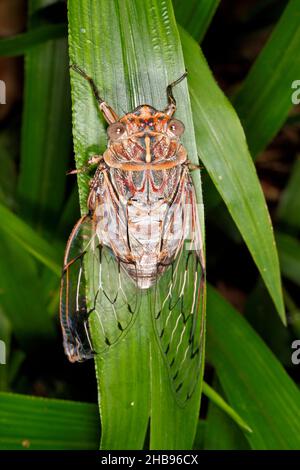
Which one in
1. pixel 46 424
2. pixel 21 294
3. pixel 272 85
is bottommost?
pixel 46 424

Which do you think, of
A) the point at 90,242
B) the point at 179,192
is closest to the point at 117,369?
the point at 90,242

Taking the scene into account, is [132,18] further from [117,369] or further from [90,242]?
[117,369]

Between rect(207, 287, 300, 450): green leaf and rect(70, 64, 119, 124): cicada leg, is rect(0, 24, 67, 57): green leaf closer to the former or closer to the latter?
rect(70, 64, 119, 124): cicada leg

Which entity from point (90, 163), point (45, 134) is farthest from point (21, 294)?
point (90, 163)

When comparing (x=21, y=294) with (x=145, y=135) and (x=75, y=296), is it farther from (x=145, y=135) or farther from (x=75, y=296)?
(x=145, y=135)

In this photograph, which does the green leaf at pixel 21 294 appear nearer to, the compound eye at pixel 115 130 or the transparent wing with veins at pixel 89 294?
the transparent wing with veins at pixel 89 294

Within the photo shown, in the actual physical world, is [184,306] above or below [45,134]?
below

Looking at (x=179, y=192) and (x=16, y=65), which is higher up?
(x=16, y=65)
